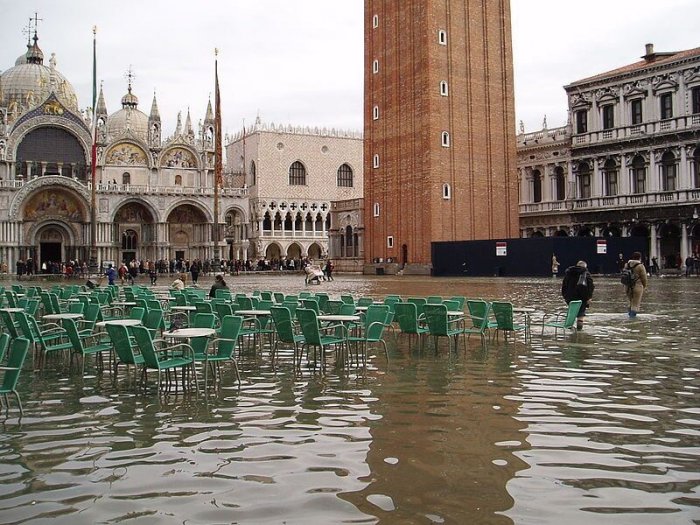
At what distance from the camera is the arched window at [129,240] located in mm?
56094

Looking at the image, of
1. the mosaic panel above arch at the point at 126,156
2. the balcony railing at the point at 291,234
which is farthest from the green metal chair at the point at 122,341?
the balcony railing at the point at 291,234

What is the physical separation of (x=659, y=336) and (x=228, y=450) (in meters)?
9.20

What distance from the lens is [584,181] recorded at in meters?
46.6

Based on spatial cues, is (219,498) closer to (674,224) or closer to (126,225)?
(674,224)

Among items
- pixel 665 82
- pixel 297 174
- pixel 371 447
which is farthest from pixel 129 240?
pixel 371 447

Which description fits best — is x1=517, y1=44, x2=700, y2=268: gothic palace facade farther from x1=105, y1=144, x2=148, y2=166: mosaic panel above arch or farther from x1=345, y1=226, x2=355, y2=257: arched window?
x1=105, y1=144, x2=148, y2=166: mosaic panel above arch

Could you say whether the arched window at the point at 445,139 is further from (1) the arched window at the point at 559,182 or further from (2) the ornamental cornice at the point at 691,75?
(2) the ornamental cornice at the point at 691,75

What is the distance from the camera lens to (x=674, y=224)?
1603 inches

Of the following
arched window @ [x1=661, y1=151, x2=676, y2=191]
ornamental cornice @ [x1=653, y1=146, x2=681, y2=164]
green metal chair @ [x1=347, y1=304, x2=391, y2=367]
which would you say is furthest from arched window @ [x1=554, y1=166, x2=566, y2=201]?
green metal chair @ [x1=347, y1=304, x2=391, y2=367]

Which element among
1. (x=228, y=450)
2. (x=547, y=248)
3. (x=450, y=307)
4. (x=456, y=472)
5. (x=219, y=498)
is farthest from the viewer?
(x=547, y=248)

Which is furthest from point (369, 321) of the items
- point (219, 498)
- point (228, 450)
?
point (219, 498)

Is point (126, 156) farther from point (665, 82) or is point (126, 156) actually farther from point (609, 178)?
point (665, 82)

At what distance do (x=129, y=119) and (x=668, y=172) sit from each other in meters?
45.0

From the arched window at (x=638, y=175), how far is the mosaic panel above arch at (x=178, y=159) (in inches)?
1367
